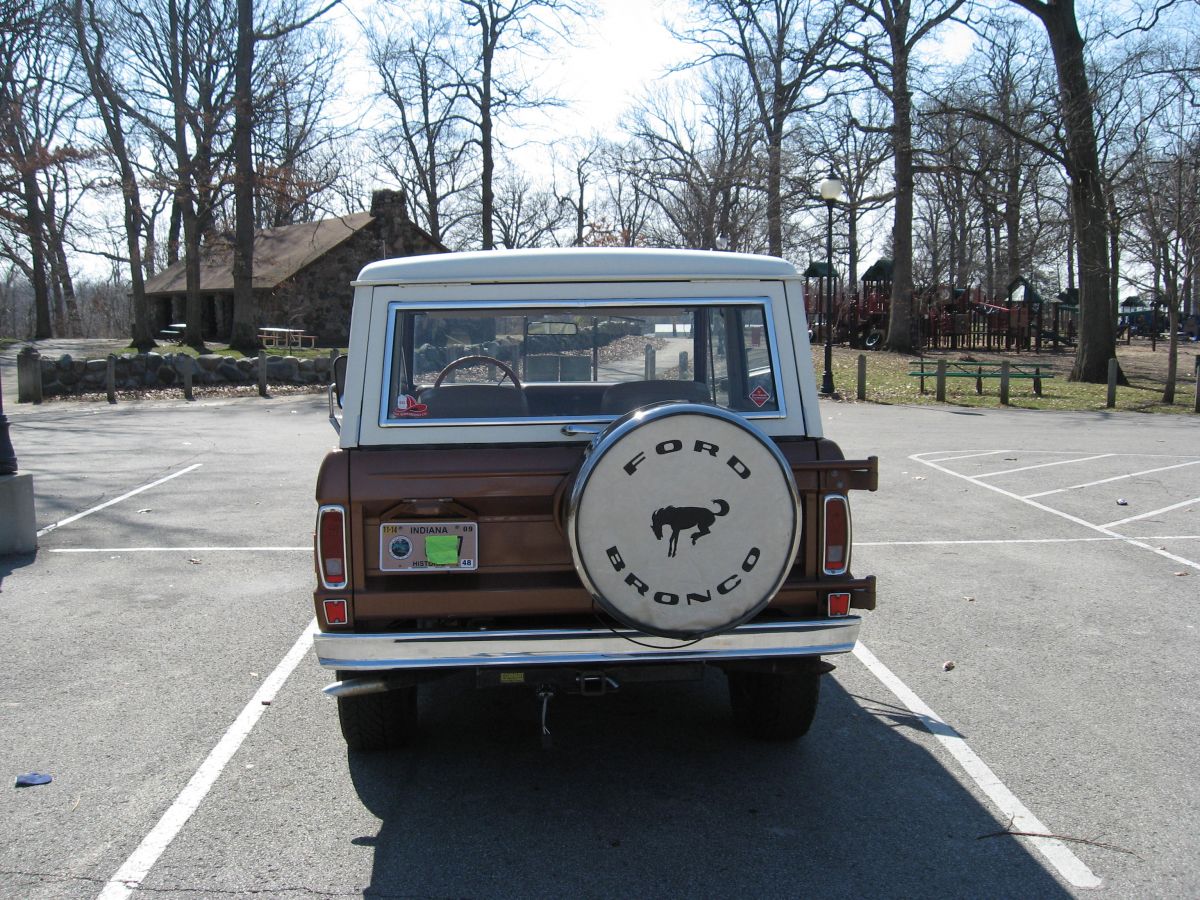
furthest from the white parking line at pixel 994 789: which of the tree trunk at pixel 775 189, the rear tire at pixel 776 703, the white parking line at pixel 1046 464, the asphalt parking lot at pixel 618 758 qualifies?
the tree trunk at pixel 775 189

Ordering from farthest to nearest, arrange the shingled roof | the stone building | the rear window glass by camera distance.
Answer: the stone building, the shingled roof, the rear window glass

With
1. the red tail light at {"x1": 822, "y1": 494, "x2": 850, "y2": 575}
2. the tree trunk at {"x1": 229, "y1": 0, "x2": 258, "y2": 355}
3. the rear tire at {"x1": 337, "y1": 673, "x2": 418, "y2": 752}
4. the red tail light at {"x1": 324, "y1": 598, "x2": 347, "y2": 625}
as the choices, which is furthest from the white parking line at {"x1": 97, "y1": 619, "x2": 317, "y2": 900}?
the tree trunk at {"x1": 229, "y1": 0, "x2": 258, "y2": 355}

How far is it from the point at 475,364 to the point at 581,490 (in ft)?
4.05

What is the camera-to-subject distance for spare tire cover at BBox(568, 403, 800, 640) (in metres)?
3.37

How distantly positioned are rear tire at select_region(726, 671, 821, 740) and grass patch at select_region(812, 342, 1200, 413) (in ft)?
39.4

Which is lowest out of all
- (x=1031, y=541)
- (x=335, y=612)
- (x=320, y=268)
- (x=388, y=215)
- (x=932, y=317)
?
(x=1031, y=541)

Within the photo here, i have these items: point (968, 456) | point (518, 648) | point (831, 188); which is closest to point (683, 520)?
point (518, 648)

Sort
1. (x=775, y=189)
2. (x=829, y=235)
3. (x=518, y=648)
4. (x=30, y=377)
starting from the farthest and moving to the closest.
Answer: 1. (x=775, y=189)
2. (x=829, y=235)
3. (x=30, y=377)
4. (x=518, y=648)

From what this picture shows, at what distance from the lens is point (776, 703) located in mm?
4227

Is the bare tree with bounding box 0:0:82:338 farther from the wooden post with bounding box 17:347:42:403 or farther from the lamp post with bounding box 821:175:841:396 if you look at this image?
the lamp post with bounding box 821:175:841:396

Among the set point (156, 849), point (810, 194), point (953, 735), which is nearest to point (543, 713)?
point (156, 849)

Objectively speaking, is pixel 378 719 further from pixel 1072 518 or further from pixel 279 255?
pixel 279 255

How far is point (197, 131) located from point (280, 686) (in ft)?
89.7

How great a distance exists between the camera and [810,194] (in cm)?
2889
